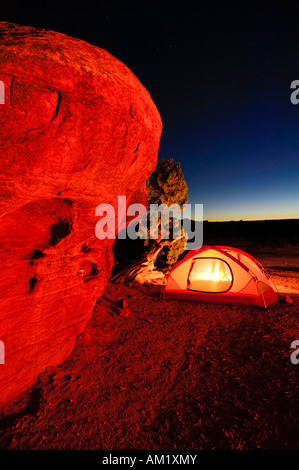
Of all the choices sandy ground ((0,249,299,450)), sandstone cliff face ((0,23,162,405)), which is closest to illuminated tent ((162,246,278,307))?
sandy ground ((0,249,299,450))

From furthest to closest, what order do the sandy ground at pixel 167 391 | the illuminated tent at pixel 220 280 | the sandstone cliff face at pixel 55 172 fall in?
the illuminated tent at pixel 220 280, the sandy ground at pixel 167 391, the sandstone cliff face at pixel 55 172

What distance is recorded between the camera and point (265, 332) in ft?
19.2

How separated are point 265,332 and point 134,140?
19.0 ft

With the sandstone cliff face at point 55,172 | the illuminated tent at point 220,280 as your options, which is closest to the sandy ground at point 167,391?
the sandstone cliff face at point 55,172

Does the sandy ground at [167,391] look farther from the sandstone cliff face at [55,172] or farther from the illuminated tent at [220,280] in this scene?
the illuminated tent at [220,280]

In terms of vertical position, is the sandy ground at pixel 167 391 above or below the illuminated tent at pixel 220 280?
below

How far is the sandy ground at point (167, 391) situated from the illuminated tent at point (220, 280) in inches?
45.2

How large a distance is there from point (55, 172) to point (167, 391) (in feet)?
14.1

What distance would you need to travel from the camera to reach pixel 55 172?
3.19 m

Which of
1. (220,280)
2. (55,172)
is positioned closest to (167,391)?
(55,172)

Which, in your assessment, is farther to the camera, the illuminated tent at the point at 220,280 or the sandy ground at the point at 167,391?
the illuminated tent at the point at 220,280

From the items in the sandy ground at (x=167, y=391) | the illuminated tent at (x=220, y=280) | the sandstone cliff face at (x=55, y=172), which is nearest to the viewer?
the sandstone cliff face at (x=55, y=172)

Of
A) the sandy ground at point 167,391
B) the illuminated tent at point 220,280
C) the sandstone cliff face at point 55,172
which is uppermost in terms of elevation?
the sandstone cliff face at point 55,172

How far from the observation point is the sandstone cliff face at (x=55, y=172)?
258cm
